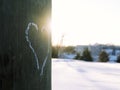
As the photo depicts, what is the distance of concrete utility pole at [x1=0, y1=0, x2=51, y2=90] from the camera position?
923mm

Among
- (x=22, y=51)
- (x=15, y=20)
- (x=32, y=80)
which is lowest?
(x=32, y=80)

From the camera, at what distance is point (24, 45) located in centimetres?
102

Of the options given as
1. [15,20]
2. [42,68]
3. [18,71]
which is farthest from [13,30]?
[42,68]

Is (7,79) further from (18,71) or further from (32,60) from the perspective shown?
(32,60)

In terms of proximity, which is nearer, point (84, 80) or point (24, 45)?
point (24, 45)

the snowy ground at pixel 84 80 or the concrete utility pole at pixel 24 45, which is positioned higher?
the concrete utility pole at pixel 24 45

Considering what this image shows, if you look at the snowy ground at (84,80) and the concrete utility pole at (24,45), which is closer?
the concrete utility pole at (24,45)

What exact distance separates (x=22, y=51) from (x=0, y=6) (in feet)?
0.69

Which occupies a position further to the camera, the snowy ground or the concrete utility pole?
the snowy ground

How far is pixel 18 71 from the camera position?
0.98 meters

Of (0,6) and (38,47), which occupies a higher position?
(0,6)

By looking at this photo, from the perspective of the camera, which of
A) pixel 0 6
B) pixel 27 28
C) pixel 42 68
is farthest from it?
pixel 42 68

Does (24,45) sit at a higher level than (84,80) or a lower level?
higher

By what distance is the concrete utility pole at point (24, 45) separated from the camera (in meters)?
0.92
